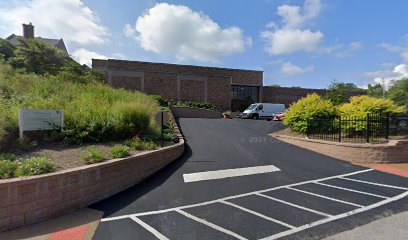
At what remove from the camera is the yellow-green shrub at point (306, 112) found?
44.0 feet

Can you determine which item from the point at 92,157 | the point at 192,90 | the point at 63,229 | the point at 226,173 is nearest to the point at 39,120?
the point at 92,157

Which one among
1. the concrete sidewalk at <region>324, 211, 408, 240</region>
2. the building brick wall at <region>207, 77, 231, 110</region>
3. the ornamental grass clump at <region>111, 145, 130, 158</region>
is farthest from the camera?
the building brick wall at <region>207, 77, 231, 110</region>

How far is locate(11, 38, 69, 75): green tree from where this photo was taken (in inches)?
869

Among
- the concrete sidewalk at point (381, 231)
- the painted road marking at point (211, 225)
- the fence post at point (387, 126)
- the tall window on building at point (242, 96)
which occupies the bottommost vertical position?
the concrete sidewalk at point (381, 231)

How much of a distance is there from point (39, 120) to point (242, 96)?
113 ft

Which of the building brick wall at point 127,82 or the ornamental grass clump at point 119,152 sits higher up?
the building brick wall at point 127,82

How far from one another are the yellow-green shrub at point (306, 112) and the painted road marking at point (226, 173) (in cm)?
588

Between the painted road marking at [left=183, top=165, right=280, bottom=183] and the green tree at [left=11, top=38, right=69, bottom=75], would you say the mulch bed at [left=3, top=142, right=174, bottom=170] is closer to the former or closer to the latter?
the painted road marking at [left=183, top=165, right=280, bottom=183]

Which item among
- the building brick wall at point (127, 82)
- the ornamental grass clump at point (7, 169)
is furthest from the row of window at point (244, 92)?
the ornamental grass clump at point (7, 169)

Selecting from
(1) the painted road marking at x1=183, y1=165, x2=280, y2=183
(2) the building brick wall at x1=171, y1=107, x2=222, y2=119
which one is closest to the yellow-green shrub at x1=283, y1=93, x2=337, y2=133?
(1) the painted road marking at x1=183, y1=165, x2=280, y2=183

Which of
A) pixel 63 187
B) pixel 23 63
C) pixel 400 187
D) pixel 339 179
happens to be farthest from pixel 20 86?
pixel 23 63

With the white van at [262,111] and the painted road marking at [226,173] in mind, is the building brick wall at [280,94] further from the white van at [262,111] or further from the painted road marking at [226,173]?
the painted road marking at [226,173]

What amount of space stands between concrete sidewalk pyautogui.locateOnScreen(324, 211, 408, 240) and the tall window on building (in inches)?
1300

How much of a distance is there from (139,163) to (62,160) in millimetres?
1847
